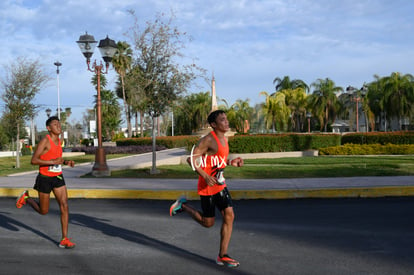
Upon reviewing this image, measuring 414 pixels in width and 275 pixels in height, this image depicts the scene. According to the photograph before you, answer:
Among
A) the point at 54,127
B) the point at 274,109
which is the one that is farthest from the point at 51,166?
the point at 274,109

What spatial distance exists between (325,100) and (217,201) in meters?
71.1

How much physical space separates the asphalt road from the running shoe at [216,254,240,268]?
2.3 inches

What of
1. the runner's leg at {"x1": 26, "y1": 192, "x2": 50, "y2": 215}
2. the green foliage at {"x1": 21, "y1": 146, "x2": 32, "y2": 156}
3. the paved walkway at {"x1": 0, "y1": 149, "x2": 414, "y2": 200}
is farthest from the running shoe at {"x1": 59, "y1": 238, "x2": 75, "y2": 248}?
the green foliage at {"x1": 21, "y1": 146, "x2": 32, "y2": 156}

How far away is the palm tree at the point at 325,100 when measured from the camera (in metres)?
73.2

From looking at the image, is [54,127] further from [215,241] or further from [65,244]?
[215,241]

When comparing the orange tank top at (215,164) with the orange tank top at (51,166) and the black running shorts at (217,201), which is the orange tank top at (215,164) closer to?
the black running shorts at (217,201)

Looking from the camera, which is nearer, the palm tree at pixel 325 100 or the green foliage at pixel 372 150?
the green foliage at pixel 372 150

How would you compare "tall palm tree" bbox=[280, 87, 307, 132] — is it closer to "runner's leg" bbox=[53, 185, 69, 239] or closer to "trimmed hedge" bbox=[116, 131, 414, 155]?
"trimmed hedge" bbox=[116, 131, 414, 155]

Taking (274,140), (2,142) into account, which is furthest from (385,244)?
(2,142)

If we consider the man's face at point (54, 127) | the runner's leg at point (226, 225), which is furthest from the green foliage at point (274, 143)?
the runner's leg at point (226, 225)

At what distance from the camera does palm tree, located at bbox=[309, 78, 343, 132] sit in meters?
73.2

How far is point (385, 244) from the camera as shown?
18.9 ft

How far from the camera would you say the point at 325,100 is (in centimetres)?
7325

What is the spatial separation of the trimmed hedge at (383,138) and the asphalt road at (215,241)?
2097 cm
